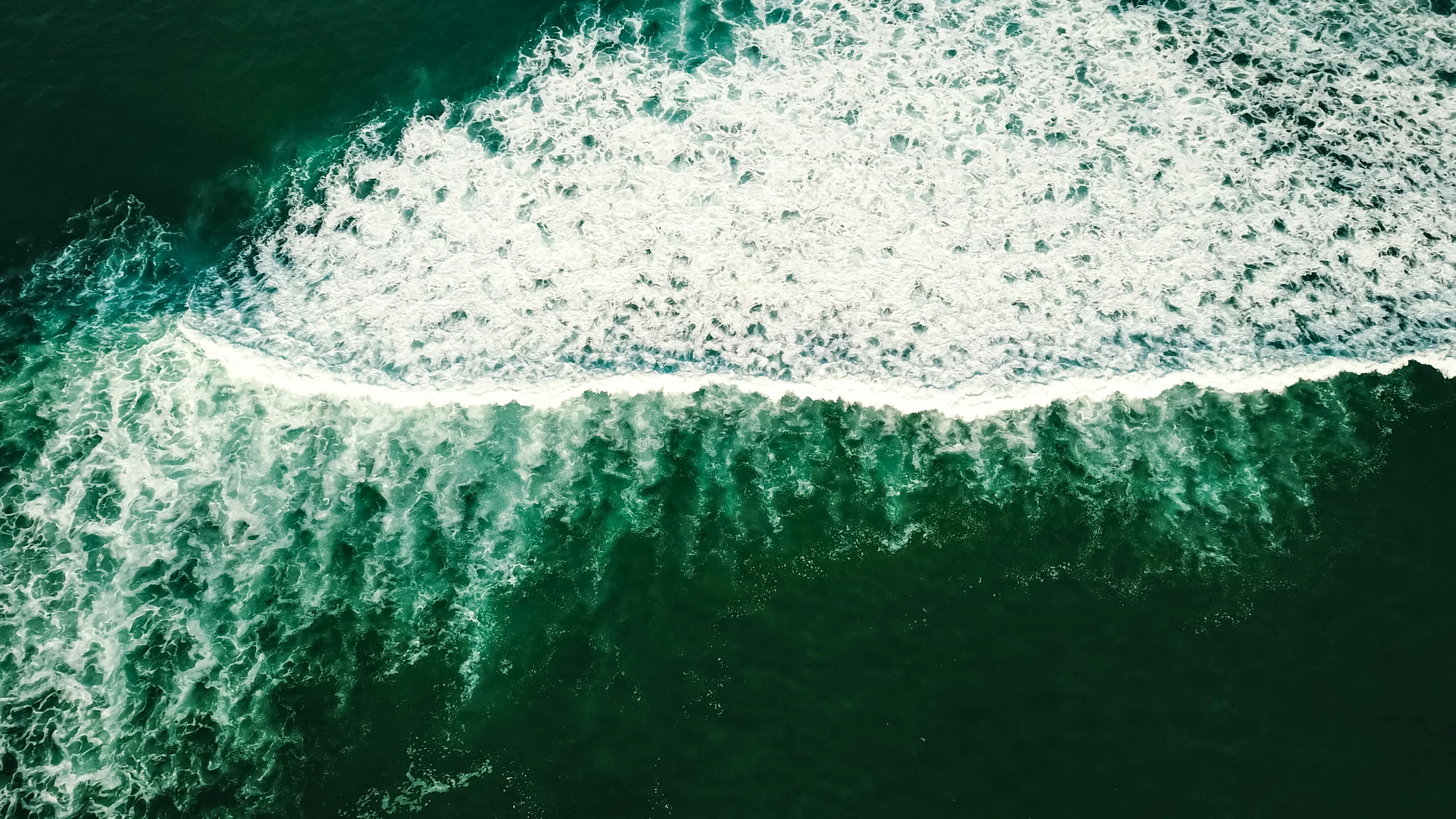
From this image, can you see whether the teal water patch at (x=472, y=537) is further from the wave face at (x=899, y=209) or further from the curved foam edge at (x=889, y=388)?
the wave face at (x=899, y=209)

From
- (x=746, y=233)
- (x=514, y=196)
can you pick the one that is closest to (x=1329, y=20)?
(x=746, y=233)

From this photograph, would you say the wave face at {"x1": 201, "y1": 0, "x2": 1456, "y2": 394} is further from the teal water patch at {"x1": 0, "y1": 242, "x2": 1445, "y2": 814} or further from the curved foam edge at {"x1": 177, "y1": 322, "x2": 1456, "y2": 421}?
the teal water patch at {"x1": 0, "y1": 242, "x2": 1445, "y2": 814}

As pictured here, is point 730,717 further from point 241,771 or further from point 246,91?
point 246,91

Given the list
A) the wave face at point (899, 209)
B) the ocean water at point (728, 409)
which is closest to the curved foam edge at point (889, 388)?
the ocean water at point (728, 409)

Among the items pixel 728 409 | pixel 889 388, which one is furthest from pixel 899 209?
pixel 728 409

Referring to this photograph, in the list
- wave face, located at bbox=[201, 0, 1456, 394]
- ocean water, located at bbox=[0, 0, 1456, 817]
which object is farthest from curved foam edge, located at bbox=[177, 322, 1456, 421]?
wave face, located at bbox=[201, 0, 1456, 394]
